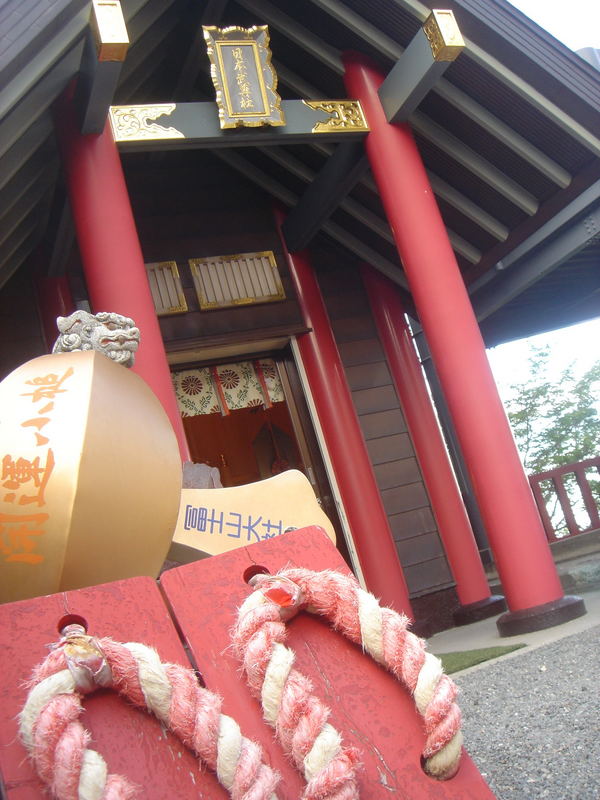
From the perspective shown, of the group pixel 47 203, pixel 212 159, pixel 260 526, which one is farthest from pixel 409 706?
pixel 212 159

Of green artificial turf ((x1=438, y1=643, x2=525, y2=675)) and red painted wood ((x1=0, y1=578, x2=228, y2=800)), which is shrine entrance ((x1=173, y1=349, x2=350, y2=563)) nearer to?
green artificial turf ((x1=438, y1=643, x2=525, y2=675))

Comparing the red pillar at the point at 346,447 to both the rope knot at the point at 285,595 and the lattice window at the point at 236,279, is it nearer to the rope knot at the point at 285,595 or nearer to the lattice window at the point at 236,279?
the lattice window at the point at 236,279

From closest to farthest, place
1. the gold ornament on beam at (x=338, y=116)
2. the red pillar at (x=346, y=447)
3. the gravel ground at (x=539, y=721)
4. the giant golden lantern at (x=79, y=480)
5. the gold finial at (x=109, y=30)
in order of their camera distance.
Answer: the giant golden lantern at (x=79, y=480) → the gravel ground at (x=539, y=721) → the gold finial at (x=109, y=30) → the gold ornament on beam at (x=338, y=116) → the red pillar at (x=346, y=447)

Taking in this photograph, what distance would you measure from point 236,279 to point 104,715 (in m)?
5.19

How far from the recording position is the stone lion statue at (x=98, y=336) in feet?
4.60

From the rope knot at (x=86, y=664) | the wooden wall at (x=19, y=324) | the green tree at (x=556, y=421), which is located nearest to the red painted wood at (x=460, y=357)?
the wooden wall at (x=19, y=324)

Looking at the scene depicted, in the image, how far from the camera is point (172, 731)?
0.75 meters

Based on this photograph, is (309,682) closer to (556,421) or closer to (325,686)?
(325,686)

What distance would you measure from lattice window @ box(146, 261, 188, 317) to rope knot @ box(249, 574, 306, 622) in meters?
4.74

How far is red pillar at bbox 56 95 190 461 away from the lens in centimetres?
374

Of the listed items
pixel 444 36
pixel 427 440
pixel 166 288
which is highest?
pixel 444 36

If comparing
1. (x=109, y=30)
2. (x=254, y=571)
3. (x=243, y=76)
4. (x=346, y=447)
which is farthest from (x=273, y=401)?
(x=254, y=571)

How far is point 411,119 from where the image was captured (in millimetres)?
4711

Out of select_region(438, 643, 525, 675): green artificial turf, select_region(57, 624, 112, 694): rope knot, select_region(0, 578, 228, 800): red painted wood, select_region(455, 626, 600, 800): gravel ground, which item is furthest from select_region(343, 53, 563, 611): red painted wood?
select_region(57, 624, 112, 694): rope knot
